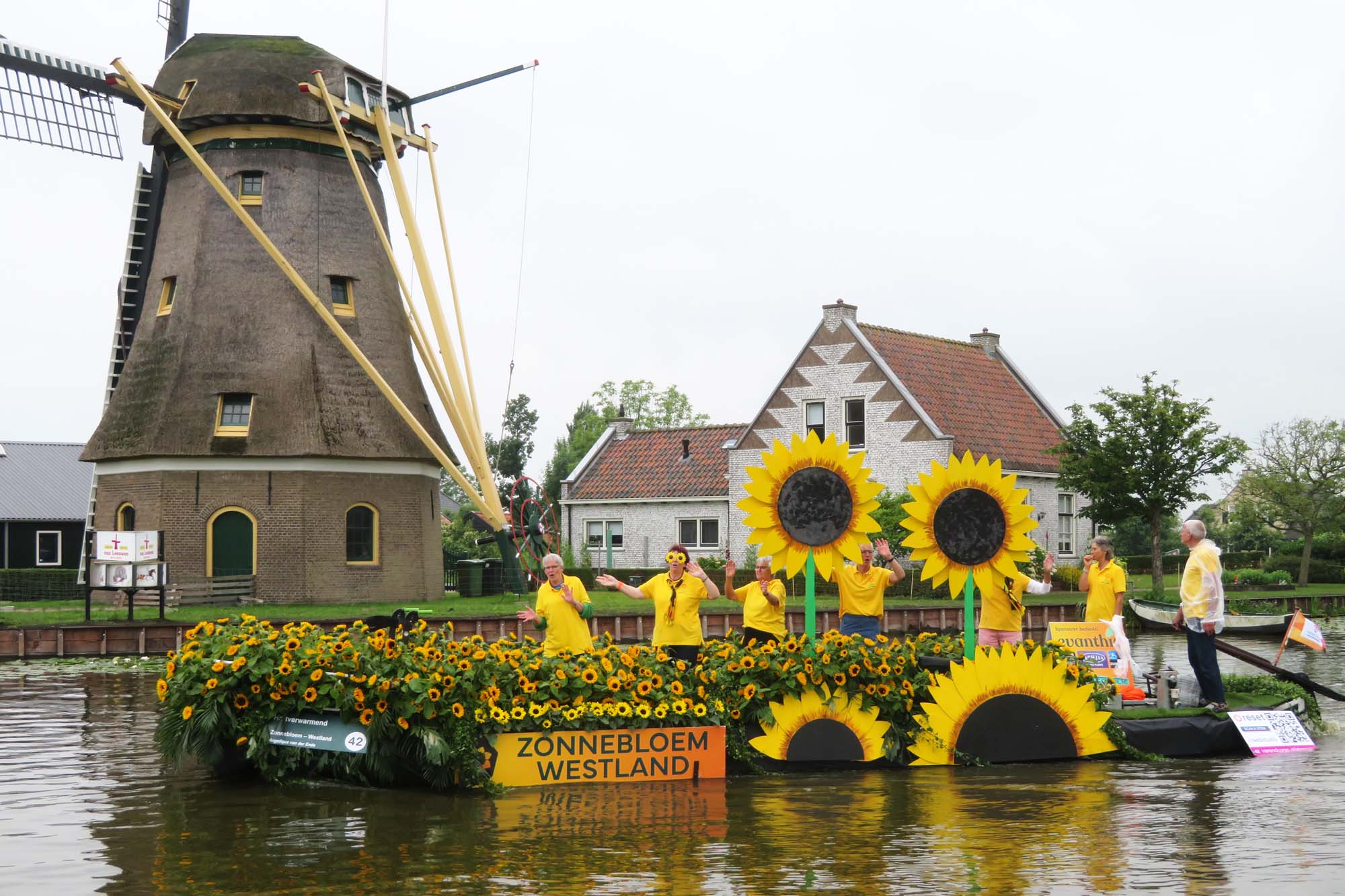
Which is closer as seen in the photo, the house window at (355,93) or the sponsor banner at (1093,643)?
the sponsor banner at (1093,643)

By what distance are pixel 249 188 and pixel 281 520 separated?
806 centimetres

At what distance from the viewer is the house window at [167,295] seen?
34219mm

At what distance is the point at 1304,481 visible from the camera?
51656 mm

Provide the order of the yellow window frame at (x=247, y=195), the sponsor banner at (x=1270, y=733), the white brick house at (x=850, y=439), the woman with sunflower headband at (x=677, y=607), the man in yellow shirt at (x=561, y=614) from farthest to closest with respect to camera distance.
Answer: the white brick house at (x=850, y=439), the yellow window frame at (x=247, y=195), the woman with sunflower headband at (x=677, y=607), the sponsor banner at (x=1270, y=733), the man in yellow shirt at (x=561, y=614)

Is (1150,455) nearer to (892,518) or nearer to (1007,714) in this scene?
(892,518)

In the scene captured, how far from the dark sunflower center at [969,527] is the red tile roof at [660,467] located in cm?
3376

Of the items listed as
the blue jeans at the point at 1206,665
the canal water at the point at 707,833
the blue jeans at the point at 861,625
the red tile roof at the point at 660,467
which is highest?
the red tile roof at the point at 660,467

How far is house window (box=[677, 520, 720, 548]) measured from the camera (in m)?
47.2

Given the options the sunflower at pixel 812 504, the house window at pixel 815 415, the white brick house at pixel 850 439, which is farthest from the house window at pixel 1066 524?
the sunflower at pixel 812 504

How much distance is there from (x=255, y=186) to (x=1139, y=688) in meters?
26.1

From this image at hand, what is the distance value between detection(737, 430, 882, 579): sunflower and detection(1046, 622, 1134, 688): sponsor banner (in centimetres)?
239

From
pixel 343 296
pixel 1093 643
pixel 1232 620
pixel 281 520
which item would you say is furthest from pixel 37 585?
pixel 1093 643

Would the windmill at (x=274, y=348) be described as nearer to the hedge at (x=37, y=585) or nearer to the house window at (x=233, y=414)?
the house window at (x=233, y=414)

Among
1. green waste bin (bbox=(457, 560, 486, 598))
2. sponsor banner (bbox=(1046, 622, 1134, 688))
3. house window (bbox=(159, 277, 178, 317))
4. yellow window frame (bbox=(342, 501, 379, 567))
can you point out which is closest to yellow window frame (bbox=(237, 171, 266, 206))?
house window (bbox=(159, 277, 178, 317))
